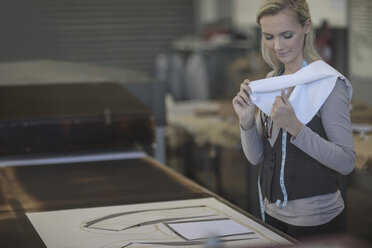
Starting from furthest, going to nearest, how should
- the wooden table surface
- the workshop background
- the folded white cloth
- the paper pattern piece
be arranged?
the workshop background, the wooden table surface, the folded white cloth, the paper pattern piece

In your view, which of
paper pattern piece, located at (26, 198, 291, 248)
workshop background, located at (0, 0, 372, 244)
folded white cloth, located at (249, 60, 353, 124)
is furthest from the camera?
workshop background, located at (0, 0, 372, 244)

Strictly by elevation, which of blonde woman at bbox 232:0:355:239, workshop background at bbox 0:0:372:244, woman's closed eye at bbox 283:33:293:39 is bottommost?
workshop background at bbox 0:0:372:244

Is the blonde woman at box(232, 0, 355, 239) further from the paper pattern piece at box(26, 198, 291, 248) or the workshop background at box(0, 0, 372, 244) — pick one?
the workshop background at box(0, 0, 372, 244)

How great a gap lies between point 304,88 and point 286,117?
5.6 inches

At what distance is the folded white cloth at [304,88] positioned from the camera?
5.85ft

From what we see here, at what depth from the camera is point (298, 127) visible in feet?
5.67

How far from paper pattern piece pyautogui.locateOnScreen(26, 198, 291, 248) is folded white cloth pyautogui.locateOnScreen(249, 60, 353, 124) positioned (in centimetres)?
33

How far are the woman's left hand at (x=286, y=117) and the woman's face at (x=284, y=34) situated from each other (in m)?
0.14

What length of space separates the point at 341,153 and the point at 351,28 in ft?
11.2

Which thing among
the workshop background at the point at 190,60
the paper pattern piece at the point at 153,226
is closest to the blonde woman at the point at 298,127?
the paper pattern piece at the point at 153,226

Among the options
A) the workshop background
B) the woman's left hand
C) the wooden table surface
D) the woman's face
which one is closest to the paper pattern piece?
the wooden table surface

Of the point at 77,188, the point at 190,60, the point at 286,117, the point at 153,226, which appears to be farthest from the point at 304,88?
the point at 190,60

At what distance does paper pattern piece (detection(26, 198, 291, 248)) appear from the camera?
168 cm

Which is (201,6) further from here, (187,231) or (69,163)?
(187,231)
